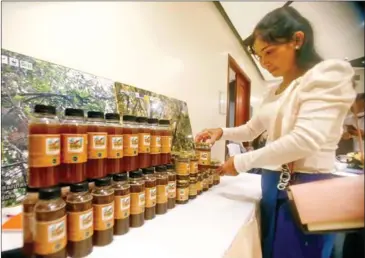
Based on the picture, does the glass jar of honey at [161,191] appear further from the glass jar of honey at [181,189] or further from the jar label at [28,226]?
the jar label at [28,226]

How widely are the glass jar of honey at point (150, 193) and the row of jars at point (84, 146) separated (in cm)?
3

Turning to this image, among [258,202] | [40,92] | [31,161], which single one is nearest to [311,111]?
[258,202]

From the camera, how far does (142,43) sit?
92cm

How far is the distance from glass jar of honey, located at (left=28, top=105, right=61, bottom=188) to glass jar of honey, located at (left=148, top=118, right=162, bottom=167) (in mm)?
271

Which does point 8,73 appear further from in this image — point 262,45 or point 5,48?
point 262,45

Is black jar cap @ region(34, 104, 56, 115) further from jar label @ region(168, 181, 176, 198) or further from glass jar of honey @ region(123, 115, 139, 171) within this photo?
jar label @ region(168, 181, 176, 198)

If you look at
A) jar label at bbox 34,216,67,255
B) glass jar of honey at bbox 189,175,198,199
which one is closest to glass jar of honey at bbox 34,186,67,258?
jar label at bbox 34,216,67,255

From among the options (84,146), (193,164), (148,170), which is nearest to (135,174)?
(148,170)

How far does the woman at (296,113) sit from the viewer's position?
415 mm

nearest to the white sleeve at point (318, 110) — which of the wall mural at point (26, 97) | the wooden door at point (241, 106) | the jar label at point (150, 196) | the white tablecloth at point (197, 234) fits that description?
the white tablecloth at point (197, 234)

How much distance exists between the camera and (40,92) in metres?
0.56

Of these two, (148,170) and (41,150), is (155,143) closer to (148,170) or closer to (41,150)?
(148,170)

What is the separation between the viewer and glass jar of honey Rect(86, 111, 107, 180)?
18.2 inches

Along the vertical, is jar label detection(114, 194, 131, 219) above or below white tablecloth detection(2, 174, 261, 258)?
above
